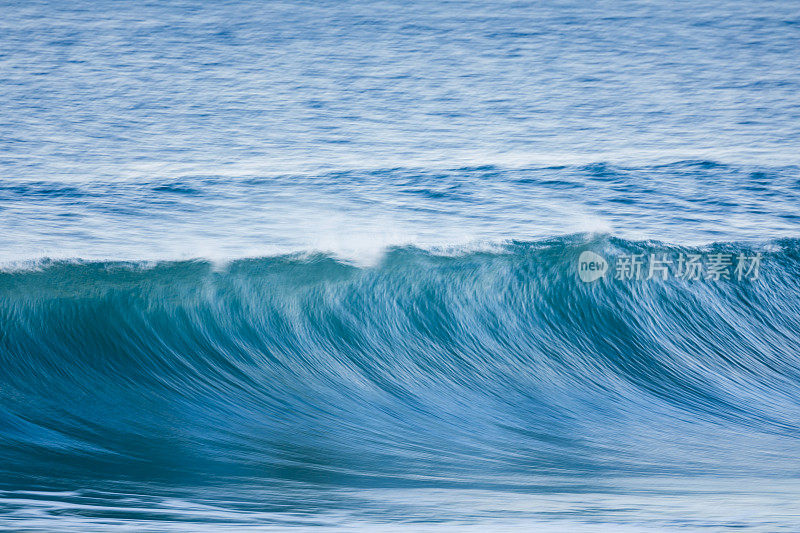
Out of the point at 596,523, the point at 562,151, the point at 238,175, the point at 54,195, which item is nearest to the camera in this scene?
the point at 596,523

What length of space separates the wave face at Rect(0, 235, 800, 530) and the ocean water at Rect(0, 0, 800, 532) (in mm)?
25

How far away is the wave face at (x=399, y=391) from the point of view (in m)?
4.11

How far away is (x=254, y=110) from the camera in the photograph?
13734mm

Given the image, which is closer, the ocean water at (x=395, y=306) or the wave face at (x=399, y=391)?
the wave face at (x=399, y=391)

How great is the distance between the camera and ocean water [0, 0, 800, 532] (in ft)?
14.2

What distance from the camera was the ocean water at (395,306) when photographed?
4328mm

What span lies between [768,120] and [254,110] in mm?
8026

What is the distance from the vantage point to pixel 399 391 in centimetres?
604

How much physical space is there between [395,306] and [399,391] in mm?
1130

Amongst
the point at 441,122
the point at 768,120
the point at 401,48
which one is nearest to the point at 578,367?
the point at 441,122

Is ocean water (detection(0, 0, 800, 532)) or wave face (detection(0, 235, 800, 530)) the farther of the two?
ocean water (detection(0, 0, 800, 532))

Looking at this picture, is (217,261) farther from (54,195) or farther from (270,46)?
(270,46)

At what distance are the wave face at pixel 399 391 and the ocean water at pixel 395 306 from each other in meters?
0.02

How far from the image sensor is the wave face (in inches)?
162
